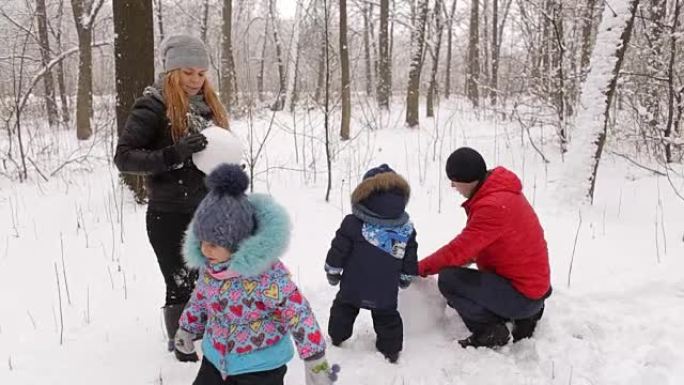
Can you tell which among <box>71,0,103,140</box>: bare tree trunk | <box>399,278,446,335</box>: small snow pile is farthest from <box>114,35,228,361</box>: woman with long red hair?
<box>71,0,103,140</box>: bare tree trunk

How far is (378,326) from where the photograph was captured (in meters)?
3.26

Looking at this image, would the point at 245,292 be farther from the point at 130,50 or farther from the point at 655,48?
the point at 655,48

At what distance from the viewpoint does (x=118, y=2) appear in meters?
5.70

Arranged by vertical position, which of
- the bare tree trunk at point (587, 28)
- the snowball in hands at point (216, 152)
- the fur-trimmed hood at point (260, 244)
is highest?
the bare tree trunk at point (587, 28)

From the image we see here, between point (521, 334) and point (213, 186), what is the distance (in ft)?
7.54

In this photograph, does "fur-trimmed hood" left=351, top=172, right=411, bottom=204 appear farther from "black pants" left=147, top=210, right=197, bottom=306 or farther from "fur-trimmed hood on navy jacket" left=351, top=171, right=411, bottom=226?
"black pants" left=147, top=210, right=197, bottom=306

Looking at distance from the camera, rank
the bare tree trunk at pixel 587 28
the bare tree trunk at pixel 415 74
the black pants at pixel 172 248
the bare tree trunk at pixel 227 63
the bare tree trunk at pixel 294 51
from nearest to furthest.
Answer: the black pants at pixel 172 248 < the bare tree trunk at pixel 587 28 < the bare tree trunk at pixel 415 74 < the bare tree trunk at pixel 294 51 < the bare tree trunk at pixel 227 63

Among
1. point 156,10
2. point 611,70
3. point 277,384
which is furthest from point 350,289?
point 156,10

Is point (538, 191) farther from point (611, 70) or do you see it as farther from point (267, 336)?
point (267, 336)

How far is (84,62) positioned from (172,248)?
11.7m

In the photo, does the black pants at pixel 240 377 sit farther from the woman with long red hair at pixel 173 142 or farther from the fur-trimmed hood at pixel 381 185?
the fur-trimmed hood at pixel 381 185

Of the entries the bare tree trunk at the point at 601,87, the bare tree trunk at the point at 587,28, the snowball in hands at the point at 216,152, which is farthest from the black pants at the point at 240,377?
the bare tree trunk at the point at 587,28

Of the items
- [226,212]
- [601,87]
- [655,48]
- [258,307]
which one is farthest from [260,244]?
[655,48]

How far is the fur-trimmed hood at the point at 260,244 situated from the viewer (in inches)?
84.4
